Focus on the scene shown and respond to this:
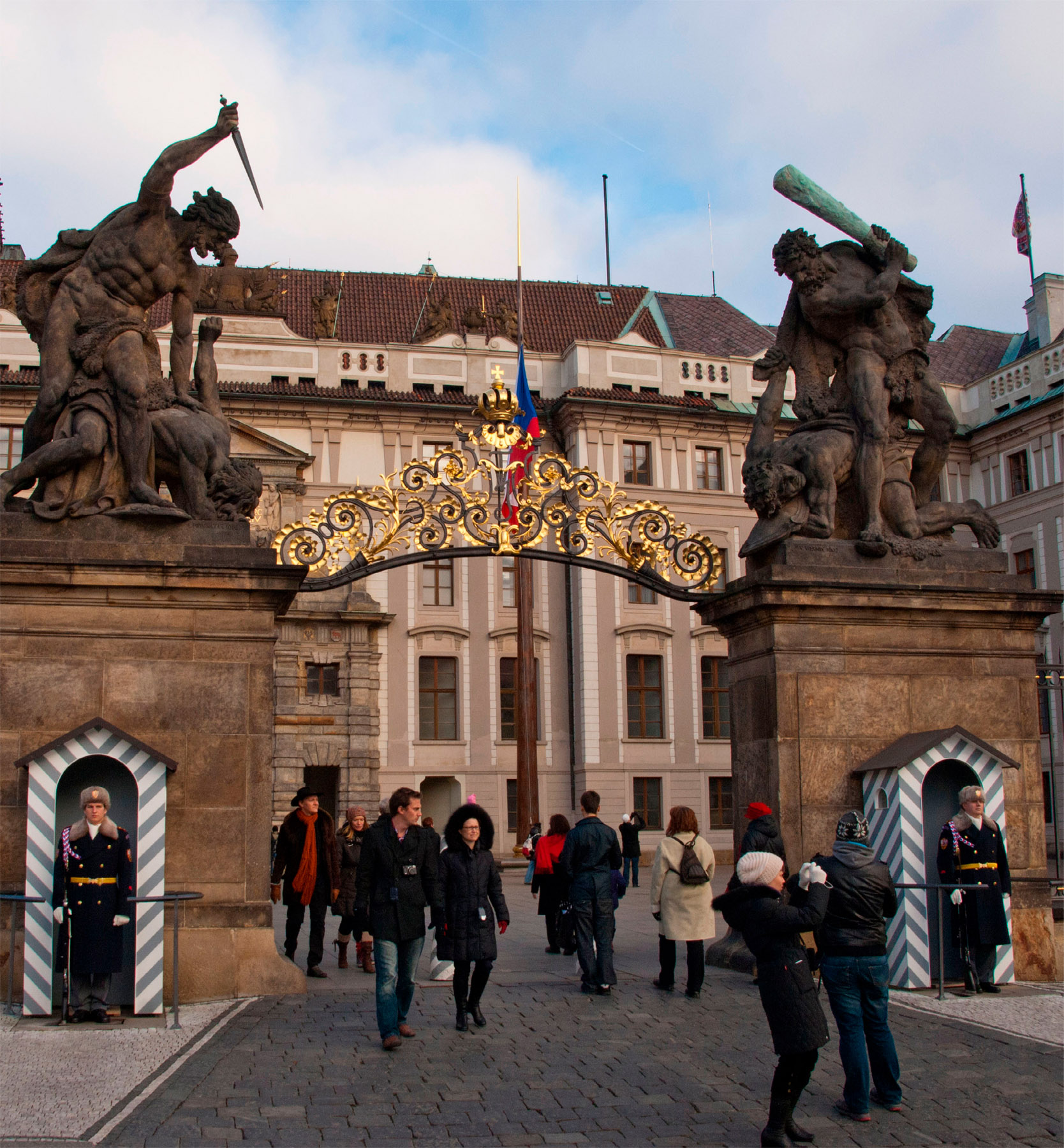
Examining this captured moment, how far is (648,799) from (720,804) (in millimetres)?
2264

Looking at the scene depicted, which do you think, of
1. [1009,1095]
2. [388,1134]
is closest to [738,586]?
[1009,1095]

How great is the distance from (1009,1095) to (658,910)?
387 cm

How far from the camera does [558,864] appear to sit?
41.0ft

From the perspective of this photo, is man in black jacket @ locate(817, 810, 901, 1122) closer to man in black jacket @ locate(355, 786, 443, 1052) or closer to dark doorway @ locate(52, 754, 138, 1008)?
man in black jacket @ locate(355, 786, 443, 1052)

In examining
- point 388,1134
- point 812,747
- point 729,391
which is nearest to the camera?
point 388,1134

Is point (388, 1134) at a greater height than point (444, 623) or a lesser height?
lesser

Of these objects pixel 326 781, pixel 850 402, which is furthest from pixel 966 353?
pixel 850 402

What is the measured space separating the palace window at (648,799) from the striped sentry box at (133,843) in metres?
29.2

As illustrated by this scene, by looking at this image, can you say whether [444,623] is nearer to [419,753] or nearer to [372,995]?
[419,753]

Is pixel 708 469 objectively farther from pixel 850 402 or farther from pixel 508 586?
pixel 850 402

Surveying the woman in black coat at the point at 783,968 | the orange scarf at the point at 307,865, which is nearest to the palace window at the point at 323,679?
the orange scarf at the point at 307,865

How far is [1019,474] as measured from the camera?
1556 inches

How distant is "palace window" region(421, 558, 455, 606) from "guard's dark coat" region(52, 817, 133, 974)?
2951 centimetres

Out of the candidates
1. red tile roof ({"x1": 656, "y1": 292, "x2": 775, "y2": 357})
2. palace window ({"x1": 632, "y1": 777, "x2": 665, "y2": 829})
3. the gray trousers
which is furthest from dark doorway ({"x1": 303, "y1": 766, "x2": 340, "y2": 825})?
the gray trousers
